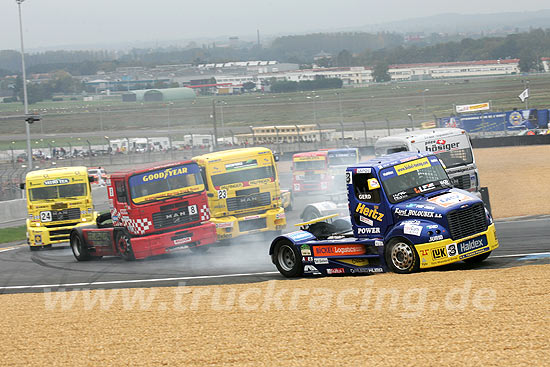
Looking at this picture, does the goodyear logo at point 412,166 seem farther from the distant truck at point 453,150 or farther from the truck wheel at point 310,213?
the truck wheel at point 310,213

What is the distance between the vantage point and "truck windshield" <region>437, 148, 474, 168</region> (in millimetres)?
20781

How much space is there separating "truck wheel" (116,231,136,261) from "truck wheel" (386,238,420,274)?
8.98m

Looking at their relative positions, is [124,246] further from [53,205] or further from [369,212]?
[369,212]

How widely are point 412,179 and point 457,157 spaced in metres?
8.08

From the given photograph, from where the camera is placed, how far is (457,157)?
20.9 m

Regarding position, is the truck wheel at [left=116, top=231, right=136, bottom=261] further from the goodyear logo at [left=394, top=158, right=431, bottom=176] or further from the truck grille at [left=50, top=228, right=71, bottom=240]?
the goodyear logo at [left=394, top=158, right=431, bottom=176]

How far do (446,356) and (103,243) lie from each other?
48.6 feet

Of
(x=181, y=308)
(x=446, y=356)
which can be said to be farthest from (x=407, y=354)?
(x=181, y=308)

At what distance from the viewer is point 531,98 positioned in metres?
95.3

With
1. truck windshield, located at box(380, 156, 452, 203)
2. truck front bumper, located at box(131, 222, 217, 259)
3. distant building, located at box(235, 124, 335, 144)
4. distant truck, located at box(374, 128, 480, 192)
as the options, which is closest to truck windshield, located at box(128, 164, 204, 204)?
truck front bumper, located at box(131, 222, 217, 259)

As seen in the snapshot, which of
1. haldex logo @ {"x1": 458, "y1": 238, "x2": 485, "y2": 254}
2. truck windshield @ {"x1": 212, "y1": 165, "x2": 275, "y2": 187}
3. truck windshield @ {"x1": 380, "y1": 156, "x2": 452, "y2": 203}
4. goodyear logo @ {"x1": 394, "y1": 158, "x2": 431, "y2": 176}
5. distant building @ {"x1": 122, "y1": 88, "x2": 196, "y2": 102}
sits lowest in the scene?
haldex logo @ {"x1": 458, "y1": 238, "x2": 485, "y2": 254}

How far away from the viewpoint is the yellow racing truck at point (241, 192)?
21234 millimetres

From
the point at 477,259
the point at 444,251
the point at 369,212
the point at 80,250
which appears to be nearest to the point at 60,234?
the point at 80,250

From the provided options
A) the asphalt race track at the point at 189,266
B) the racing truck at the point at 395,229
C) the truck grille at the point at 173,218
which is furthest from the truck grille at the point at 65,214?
the racing truck at the point at 395,229
